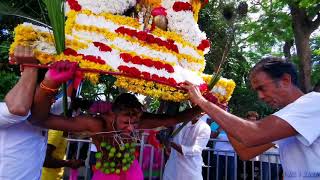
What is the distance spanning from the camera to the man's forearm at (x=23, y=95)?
2.48 m

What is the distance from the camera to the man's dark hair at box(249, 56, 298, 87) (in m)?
2.61

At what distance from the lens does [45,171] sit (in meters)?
4.48

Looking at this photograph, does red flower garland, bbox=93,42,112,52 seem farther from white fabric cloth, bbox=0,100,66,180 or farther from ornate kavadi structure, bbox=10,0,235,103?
white fabric cloth, bbox=0,100,66,180

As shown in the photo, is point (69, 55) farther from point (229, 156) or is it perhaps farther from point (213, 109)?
point (229, 156)

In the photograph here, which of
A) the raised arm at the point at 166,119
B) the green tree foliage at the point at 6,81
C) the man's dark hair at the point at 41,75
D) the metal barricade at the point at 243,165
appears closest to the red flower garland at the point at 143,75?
the man's dark hair at the point at 41,75

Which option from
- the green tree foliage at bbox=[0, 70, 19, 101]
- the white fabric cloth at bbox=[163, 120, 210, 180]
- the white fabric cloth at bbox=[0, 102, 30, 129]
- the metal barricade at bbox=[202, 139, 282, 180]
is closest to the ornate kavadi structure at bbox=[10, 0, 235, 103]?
the white fabric cloth at bbox=[0, 102, 30, 129]

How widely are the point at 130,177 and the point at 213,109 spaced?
1.36 metres

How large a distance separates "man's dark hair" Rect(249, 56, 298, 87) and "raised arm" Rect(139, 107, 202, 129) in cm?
111

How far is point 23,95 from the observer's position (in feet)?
8.21

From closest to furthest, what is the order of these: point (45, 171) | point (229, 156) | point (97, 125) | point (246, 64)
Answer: point (97, 125)
point (45, 171)
point (229, 156)
point (246, 64)

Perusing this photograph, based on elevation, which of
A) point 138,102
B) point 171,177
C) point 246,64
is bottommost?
point 171,177

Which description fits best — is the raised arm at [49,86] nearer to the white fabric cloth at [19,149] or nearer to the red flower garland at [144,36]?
the white fabric cloth at [19,149]

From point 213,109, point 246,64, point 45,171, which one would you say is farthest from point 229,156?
point 246,64

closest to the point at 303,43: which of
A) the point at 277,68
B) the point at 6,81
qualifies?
the point at 6,81
